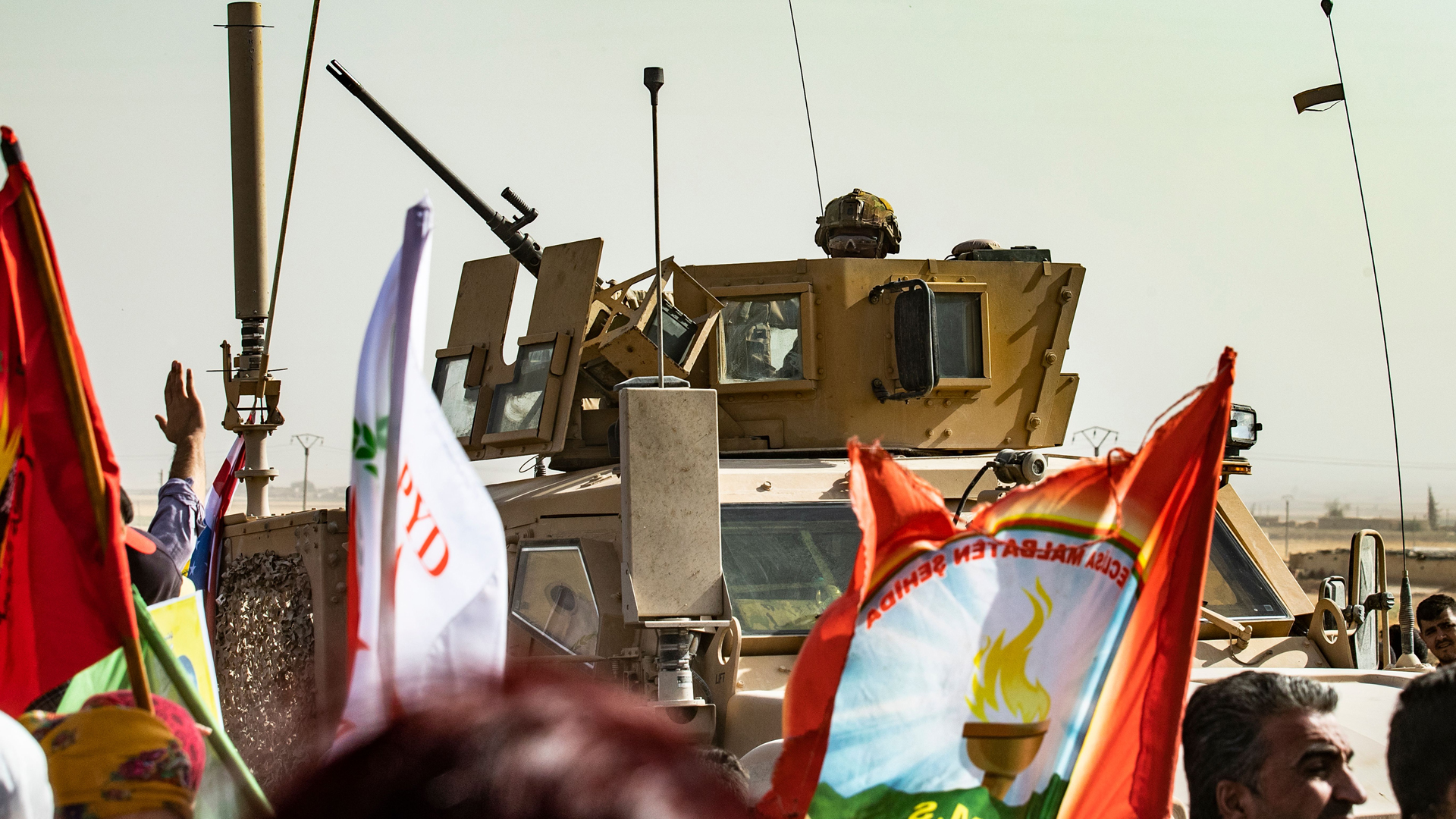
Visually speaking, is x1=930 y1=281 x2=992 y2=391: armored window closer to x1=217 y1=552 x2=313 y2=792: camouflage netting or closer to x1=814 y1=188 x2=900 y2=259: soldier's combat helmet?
x1=814 y1=188 x2=900 y2=259: soldier's combat helmet

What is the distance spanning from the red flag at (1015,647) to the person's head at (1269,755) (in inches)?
12.0

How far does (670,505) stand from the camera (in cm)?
471

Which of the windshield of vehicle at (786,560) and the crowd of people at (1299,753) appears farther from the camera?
the windshield of vehicle at (786,560)

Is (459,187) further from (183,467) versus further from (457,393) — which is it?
(183,467)

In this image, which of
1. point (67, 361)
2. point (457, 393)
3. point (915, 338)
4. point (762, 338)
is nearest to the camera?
point (67, 361)

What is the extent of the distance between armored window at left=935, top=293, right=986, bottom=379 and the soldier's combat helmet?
0.72 meters

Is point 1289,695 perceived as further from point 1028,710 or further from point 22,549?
point 22,549

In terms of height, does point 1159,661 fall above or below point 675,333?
below

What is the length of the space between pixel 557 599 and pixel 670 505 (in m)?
0.59

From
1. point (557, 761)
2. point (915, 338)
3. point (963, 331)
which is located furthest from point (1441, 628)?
point (557, 761)

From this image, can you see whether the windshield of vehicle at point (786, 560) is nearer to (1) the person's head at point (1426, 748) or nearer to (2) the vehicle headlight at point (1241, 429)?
(2) the vehicle headlight at point (1241, 429)

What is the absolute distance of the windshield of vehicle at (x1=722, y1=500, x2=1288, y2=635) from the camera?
16.3 ft

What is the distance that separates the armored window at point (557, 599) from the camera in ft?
16.0

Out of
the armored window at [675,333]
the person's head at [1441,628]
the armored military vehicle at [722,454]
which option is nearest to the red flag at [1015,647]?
the armored military vehicle at [722,454]
